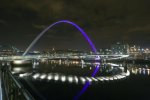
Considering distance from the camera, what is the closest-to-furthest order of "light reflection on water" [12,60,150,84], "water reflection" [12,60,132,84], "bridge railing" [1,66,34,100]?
"bridge railing" [1,66,34,100]
"water reflection" [12,60,132,84]
"light reflection on water" [12,60,150,84]

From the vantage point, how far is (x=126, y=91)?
3444 centimetres

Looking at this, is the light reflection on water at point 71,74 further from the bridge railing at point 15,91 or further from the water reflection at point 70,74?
the bridge railing at point 15,91

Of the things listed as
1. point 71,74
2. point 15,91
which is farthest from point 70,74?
point 15,91

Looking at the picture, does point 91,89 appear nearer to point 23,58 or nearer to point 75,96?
point 75,96

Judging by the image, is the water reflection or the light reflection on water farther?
the light reflection on water

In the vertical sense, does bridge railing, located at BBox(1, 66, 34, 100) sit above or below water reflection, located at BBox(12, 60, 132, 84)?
above

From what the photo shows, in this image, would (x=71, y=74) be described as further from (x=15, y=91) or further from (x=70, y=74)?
(x=15, y=91)

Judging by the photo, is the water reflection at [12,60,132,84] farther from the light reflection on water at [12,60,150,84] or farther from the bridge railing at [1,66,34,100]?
the bridge railing at [1,66,34,100]

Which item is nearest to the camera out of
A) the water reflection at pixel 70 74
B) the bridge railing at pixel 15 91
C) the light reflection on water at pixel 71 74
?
the bridge railing at pixel 15 91

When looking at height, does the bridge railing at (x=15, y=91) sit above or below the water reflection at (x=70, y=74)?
above

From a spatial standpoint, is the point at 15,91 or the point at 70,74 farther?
the point at 70,74

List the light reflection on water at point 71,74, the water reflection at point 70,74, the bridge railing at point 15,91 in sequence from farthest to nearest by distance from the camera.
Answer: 1. the light reflection on water at point 71,74
2. the water reflection at point 70,74
3. the bridge railing at point 15,91

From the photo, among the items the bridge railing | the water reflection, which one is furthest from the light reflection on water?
the bridge railing

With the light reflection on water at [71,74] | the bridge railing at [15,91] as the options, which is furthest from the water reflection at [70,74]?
the bridge railing at [15,91]
